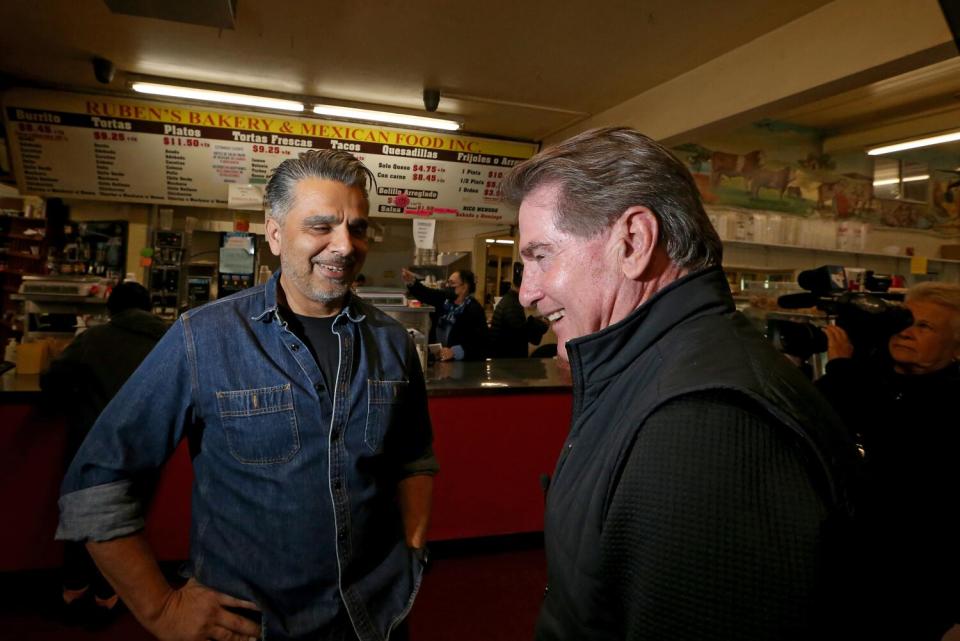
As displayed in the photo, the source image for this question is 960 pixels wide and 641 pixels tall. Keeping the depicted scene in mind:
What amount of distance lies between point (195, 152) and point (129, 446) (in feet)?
15.0

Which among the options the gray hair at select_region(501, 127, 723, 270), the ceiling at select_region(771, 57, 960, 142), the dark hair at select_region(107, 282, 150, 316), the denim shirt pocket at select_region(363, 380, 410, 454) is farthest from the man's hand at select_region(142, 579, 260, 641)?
the ceiling at select_region(771, 57, 960, 142)

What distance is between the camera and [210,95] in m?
4.52

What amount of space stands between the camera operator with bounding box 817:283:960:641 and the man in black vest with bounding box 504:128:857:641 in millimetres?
73

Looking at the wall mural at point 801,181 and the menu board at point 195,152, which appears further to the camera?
the wall mural at point 801,181

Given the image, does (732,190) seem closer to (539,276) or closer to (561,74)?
(561,74)

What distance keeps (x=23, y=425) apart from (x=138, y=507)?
2.24 meters

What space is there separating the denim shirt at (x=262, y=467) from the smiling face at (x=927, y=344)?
6.00 ft

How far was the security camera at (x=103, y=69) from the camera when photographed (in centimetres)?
407

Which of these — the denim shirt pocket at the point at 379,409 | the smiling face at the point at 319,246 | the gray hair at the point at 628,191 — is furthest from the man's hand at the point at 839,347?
the smiling face at the point at 319,246

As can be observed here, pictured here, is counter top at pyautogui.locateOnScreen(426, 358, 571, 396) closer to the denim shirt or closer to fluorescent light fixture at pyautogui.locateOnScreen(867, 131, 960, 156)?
the denim shirt

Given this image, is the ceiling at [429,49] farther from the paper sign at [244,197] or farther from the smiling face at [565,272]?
the smiling face at [565,272]

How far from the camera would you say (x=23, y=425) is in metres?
2.78

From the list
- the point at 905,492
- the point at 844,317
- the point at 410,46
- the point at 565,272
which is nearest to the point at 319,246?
the point at 565,272

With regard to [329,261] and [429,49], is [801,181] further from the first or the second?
[329,261]
